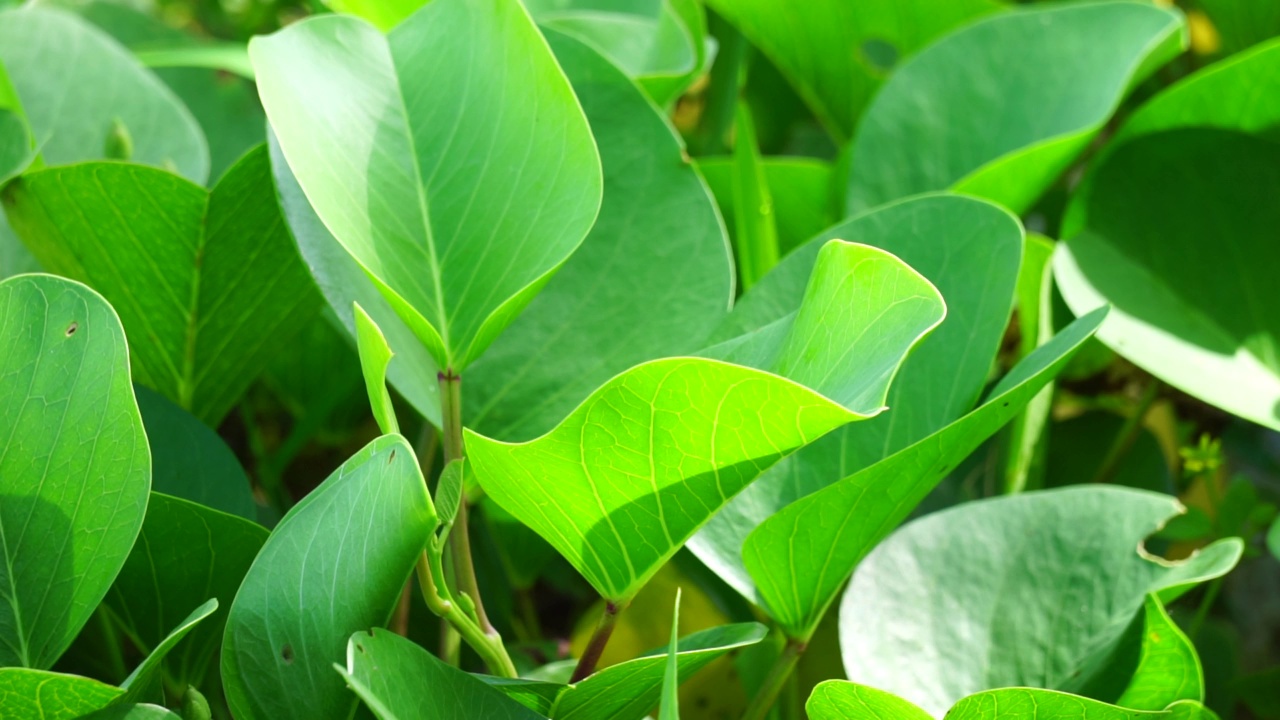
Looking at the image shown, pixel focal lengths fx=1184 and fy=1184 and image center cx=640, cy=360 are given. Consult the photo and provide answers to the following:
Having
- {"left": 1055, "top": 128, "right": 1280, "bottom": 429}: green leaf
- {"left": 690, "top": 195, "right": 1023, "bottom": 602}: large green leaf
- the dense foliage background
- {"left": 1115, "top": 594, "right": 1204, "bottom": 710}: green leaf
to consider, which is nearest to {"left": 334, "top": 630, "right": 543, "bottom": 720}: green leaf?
the dense foliage background

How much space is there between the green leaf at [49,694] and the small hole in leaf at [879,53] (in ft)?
1.77

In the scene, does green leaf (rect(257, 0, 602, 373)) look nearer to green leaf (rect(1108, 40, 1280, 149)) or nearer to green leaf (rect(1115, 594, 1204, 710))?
green leaf (rect(1115, 594, 1204, 710))

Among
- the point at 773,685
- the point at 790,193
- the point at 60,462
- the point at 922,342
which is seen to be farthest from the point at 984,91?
the point at 60,462

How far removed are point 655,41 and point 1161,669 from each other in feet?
1.19

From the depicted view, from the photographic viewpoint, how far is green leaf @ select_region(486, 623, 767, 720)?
32 cm

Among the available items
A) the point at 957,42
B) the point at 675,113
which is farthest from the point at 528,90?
the point at 675,113

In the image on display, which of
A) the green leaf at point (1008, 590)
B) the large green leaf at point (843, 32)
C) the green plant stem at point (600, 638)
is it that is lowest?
the green leaf at point (1008, 590)

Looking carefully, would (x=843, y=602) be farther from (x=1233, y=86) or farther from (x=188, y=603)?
(x=1233, y=86)

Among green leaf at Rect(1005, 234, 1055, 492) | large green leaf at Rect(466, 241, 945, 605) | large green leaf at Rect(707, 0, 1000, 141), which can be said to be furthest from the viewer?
large green leaf at Rect(707, 0, 1000, 141)

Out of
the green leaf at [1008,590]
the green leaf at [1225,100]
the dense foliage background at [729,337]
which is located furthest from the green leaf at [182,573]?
the green leaf at [1225,100]

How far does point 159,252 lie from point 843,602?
28cm

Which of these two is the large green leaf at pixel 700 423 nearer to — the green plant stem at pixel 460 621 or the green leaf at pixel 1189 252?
the green plant stem at pixel 460 621

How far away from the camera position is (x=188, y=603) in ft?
1.28

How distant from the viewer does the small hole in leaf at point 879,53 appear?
27.4 inches
